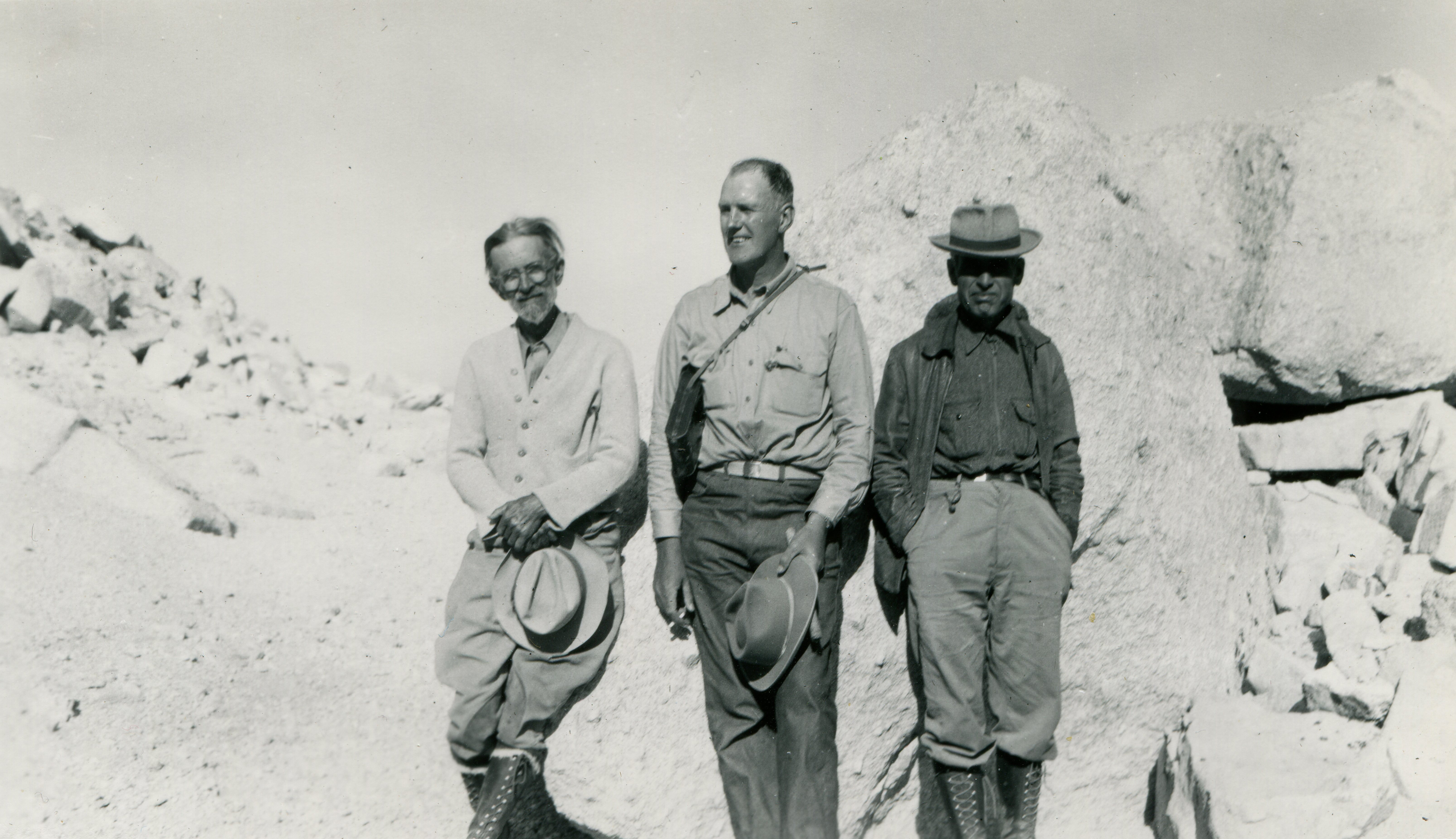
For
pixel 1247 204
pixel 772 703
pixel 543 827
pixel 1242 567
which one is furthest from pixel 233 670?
pixel 1247 204

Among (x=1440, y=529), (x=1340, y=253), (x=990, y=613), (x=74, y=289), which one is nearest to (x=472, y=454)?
(x=990, y=613)

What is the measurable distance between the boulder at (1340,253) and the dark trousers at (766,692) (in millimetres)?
2695

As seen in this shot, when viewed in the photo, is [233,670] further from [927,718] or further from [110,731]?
[927,718]

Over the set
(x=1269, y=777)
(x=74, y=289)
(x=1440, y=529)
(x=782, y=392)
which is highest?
(x=74, y=289)

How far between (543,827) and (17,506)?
3.21m

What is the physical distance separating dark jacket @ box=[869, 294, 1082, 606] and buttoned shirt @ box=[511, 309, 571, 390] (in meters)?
1.18

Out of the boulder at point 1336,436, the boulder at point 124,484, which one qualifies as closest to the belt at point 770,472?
the boulder at point 1336,436

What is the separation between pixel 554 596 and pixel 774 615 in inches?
32.8

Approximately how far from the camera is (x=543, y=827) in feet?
14.2

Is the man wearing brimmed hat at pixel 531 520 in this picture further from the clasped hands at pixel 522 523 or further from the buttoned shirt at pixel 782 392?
the buttoned shirt at pixel 782 392

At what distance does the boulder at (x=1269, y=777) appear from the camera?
3.50m

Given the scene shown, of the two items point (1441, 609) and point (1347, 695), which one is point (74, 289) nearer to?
point (1347, 695)

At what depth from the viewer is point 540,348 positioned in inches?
152

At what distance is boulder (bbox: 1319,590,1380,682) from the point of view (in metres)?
4.09
